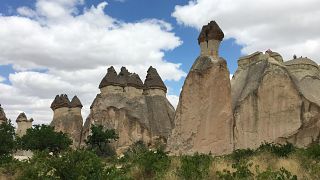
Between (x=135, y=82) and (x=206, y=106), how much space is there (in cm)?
1702

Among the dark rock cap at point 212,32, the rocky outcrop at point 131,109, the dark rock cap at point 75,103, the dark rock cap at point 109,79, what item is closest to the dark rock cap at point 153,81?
the rocky outcrop at point 131,109

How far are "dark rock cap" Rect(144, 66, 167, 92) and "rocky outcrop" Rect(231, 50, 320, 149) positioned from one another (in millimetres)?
16559

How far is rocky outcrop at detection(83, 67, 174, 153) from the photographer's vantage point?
123 ft

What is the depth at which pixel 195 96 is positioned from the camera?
25094 millimetres

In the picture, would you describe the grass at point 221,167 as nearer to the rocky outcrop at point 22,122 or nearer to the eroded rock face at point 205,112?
the eroded rock face at point 205,112

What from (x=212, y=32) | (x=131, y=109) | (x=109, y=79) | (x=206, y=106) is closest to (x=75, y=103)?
(x=109, y=79)

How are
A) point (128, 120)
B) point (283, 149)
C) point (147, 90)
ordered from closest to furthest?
point (283, 149), point (128, 120), point (147, 90)

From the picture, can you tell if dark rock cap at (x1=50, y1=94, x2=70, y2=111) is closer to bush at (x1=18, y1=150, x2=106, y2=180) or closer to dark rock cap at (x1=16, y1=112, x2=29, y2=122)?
dark rock cap at (x1=16, y1=112, x2=29, y2=122)

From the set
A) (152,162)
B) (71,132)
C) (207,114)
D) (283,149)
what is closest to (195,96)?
(207,114)

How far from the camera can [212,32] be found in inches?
1020

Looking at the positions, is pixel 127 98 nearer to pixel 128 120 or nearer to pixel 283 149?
pixel 128 120

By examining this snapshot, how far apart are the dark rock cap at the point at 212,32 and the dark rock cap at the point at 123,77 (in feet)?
50.8

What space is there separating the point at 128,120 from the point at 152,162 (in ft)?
82.9

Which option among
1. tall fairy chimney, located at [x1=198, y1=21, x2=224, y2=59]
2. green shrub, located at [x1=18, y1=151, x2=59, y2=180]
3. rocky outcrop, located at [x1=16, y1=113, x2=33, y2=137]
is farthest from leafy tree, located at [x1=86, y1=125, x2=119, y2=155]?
green shrub, located at [x1=18, y1=151, x2=59, y2=180]
